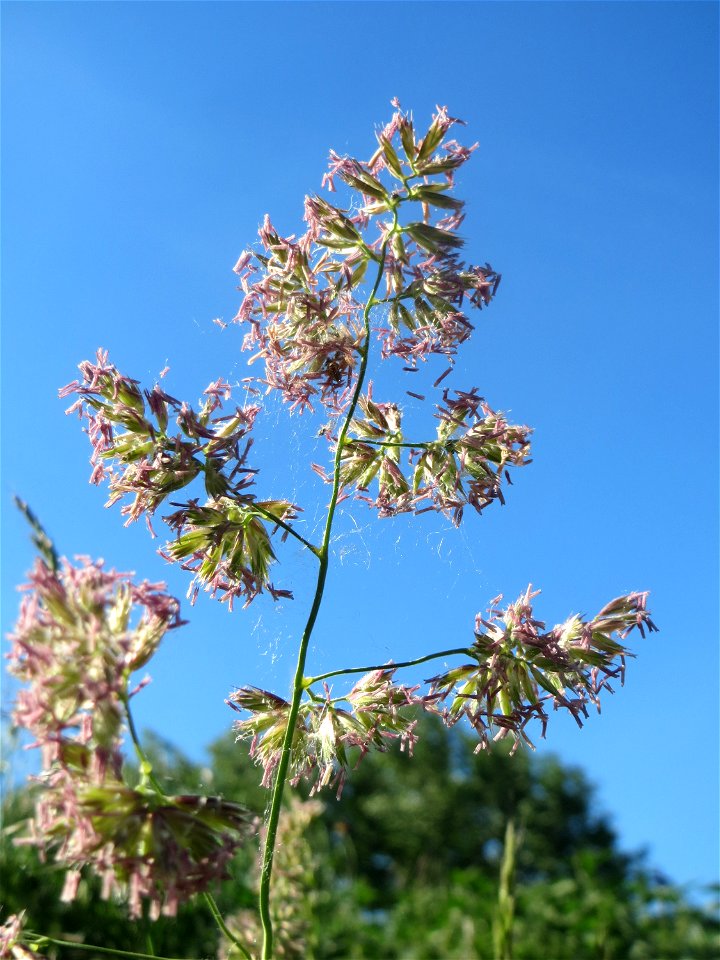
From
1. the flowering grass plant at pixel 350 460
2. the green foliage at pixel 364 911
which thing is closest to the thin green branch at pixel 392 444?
the flowering grass plant at pixel 350 460

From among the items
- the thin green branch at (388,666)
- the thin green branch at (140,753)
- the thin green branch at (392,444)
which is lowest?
the thin green branch at (140,753)

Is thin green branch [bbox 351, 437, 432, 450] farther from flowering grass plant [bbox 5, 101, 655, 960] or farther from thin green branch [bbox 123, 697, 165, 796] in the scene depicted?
thin green branch [bbox 123, 697, 165, 796]

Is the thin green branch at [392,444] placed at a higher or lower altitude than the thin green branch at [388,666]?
higher

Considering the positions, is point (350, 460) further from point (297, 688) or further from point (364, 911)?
point (364, 911)

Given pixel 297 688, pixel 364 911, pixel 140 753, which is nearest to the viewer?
pixel 140 753

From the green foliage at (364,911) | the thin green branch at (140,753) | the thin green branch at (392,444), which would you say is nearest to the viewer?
the thin green branch at (140,753)

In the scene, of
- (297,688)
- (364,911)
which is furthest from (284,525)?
(364,911)

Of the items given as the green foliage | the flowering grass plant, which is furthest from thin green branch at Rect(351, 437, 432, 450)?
the green foliage

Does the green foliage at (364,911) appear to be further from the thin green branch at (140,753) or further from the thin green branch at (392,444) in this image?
the thin green branch at (392,444)
